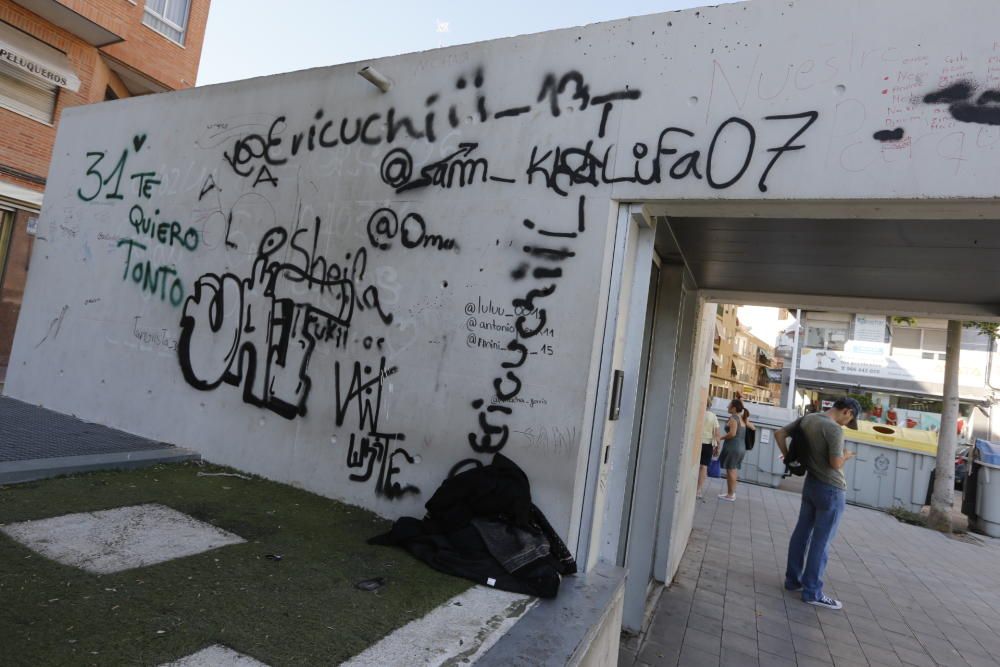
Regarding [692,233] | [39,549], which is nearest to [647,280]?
[692,233]

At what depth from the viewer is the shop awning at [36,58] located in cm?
1119

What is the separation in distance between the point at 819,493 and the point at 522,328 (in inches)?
152

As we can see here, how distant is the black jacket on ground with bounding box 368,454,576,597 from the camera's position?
3234 millimetres

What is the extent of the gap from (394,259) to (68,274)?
4338 mm

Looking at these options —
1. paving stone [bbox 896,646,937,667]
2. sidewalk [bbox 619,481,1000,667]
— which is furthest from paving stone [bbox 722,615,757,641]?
paving stone [bbox 896,646,937,667]

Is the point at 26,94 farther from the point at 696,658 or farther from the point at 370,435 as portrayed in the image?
the point at 696,658

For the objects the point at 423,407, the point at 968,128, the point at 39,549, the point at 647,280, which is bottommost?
the point at 39,549

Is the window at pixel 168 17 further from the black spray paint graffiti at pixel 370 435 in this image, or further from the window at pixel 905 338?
the window at pixel 905 338

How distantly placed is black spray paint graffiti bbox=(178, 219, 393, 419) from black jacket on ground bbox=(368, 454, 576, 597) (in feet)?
4.68

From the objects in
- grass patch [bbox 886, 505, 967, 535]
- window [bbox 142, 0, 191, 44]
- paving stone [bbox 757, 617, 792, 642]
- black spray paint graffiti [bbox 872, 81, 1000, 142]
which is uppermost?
window [bbox 142, 0, 191, 44]

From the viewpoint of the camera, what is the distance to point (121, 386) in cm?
568

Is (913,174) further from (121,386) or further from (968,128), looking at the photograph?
(121,386)

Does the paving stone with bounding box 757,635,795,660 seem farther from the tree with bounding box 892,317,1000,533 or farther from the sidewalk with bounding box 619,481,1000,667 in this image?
the tree with bounding box 892,317,1000,533

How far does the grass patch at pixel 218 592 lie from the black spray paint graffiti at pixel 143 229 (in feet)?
6.84
